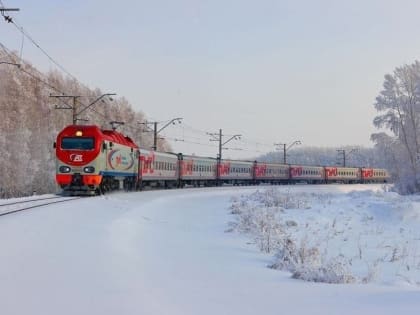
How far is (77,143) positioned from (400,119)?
3818cm

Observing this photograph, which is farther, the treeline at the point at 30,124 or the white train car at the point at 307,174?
the treeline at the point at 30,124

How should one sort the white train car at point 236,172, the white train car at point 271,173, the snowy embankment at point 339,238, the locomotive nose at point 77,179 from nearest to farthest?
the snowy embankment at point 339,238
the locomotive nose at point 77,179
the white train car at point 236,172
the white train car at point 271,173

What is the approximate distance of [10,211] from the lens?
1614 centimetres

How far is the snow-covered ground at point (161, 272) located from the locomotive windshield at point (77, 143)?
9.51m

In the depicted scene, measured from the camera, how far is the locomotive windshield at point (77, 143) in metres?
26.1

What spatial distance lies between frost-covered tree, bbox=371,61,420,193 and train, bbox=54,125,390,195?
15.3m

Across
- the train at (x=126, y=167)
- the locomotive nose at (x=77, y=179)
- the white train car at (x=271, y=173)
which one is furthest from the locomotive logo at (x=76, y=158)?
the white train car at (x=271, y=173)

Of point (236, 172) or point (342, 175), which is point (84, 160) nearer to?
point (236, 172)

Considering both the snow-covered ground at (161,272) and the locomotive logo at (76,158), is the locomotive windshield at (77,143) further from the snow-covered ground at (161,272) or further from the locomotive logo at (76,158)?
the snow-covered ground at (161,272)

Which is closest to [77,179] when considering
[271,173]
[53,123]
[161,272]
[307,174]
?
[161,272]

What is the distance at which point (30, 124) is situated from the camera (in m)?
88.6

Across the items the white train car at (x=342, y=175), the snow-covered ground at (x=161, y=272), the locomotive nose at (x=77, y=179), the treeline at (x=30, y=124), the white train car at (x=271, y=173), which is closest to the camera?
the snow-covered ground at (x=161, y=272)

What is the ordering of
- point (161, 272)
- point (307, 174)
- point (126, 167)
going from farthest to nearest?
1. point (307, 174)
2. point (126, 167)
3. point (161, 272)

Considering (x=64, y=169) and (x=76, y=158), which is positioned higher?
(x=76, y=158)
